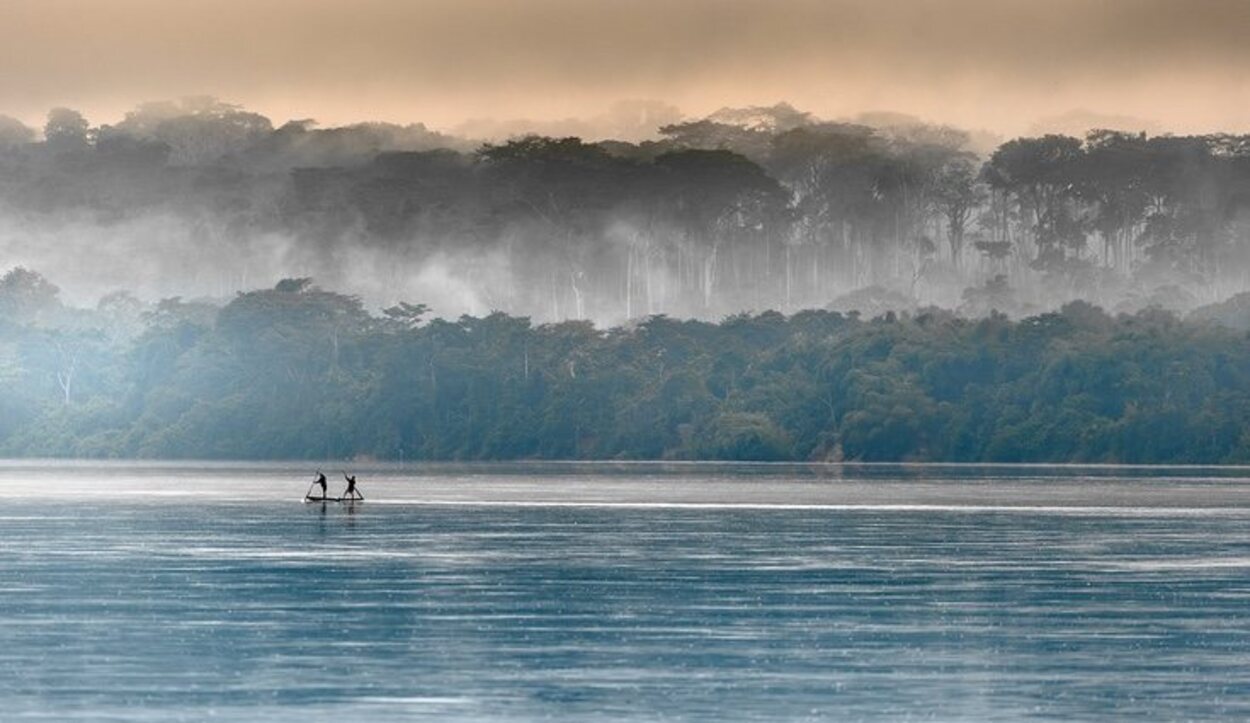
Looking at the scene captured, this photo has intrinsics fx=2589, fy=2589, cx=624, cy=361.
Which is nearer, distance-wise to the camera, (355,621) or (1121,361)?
(355,621)

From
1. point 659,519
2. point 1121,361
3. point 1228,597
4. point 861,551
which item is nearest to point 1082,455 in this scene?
point 1121,361

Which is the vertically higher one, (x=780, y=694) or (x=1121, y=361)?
(x=1121, y=361)

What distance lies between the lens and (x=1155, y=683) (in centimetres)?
2986

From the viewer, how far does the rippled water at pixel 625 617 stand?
28375 millimetres

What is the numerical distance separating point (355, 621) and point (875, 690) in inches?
436

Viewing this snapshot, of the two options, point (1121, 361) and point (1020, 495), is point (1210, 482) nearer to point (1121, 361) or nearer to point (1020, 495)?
point (1020, 495)

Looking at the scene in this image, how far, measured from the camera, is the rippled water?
28.4 metres

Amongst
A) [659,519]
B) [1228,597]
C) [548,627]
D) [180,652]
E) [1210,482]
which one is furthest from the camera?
[1210,482]

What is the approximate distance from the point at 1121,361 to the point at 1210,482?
67289 mm

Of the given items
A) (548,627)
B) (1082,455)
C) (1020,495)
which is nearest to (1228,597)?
(548,627)

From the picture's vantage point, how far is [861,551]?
5712cm

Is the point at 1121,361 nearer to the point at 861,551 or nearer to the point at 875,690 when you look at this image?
the point at 861,551

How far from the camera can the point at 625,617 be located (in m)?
38.8

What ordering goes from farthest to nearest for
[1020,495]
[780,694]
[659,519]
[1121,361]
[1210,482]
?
1. [1121,361]
2. [1210,482]
3. [1020,495]
4. [659,519]
5. [780,694]
